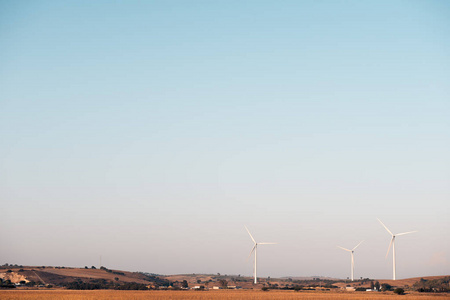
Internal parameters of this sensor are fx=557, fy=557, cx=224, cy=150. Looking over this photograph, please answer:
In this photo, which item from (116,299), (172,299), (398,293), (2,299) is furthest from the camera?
(398,293)

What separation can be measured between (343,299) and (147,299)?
5224cm

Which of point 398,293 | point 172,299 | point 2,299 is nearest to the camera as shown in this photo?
point 2,299

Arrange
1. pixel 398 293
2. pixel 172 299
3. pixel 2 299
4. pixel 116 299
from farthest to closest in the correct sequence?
pixel 398 293
pixel 172 299
pixel 116 299
pixel 2 299

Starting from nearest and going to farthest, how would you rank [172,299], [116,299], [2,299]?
[2,299]
[116,299]
[172,299]

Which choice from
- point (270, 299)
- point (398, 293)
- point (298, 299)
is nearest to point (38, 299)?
point (270, 299)

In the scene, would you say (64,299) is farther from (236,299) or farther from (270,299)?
(270,299)

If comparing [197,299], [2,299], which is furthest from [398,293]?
[2,299]

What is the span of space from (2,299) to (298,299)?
248ft

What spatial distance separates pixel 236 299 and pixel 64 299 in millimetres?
42121

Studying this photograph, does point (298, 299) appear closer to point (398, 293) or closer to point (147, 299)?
point (147, 299)

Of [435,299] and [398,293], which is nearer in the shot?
[435,299]

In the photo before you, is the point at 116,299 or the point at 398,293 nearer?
the point at 116,299

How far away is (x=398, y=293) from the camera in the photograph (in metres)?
193

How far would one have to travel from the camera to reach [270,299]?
Result: 147 m
